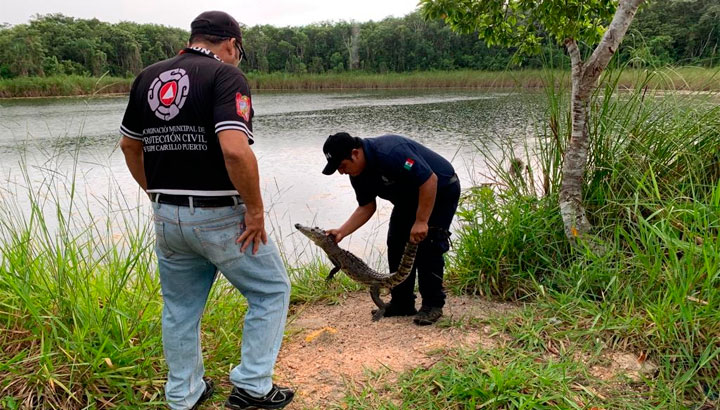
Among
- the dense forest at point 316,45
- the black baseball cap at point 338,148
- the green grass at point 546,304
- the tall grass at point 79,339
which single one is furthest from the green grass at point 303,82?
the tall grass at point 79,339

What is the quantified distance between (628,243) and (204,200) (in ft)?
7.61

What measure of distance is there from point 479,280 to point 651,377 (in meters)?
1.24

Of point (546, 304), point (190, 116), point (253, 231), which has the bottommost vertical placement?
point (546, 304)

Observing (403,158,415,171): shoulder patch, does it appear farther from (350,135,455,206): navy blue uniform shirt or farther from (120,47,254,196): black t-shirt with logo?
(120,47,254,196): black t-shirt with logo

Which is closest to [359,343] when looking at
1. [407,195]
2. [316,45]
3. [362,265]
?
[362,265]

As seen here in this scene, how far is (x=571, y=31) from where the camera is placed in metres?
3.23

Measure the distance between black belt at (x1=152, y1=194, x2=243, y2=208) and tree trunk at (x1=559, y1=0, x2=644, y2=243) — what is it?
2164 millimetres

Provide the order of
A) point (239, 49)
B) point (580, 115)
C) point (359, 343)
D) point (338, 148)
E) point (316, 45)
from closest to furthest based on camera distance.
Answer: point (239, 49) → point (338, 148) → point (359, 343) → point (580, 115) → point (316, 45)

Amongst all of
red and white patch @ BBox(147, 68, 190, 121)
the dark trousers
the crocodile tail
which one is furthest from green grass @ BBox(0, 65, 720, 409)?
red and white patch @ BBox(147, 68, 190, 121)

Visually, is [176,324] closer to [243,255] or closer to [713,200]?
[243,255]

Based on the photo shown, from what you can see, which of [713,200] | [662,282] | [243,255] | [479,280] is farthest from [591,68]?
[243,255]

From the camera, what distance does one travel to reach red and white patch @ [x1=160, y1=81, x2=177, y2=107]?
6.07 feet

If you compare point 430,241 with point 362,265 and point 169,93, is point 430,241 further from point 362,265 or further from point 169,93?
point 169,93

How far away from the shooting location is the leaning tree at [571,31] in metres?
2.85
